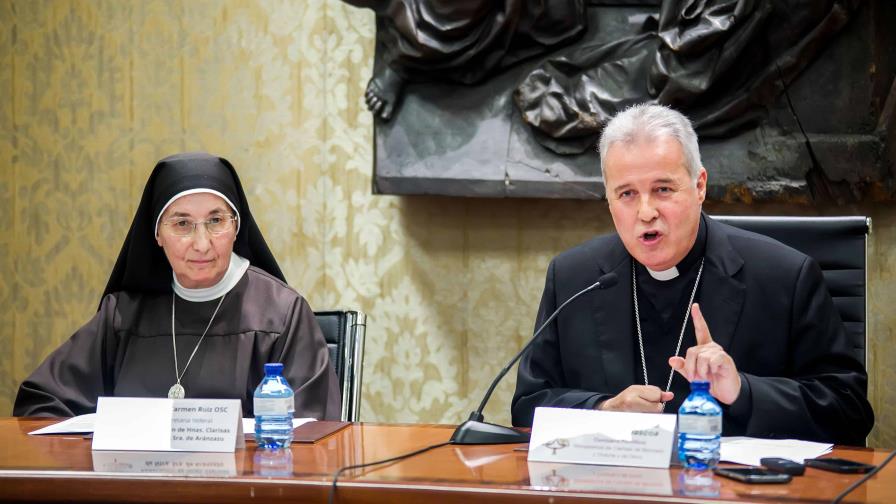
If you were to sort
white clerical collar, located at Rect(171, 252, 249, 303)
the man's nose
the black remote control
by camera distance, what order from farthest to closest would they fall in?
1. white clerical collar, located at Rect(171, 252, 249, 303)
2. the man's nose
3. the black remote control

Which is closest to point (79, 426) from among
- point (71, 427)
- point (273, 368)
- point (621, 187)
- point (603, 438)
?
point (71, 427)

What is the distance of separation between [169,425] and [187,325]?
99 cm

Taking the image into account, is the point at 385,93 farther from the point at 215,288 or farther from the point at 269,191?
the point at 215,288

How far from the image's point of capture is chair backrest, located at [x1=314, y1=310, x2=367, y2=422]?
10.4 feet

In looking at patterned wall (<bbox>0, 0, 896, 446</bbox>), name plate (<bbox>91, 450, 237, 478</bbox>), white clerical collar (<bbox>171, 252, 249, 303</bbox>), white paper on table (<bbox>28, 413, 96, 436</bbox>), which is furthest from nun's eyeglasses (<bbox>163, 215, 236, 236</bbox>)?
patterned wall (<bbox>0, 0, 896, 446</bbox>)

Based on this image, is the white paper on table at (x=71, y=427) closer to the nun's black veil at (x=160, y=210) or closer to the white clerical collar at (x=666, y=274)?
the nun's black veil at (x=160, y=210)

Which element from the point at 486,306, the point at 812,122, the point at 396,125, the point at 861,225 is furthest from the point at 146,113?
the point at 861,225

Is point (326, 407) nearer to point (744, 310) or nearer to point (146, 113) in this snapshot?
point (744, 310)

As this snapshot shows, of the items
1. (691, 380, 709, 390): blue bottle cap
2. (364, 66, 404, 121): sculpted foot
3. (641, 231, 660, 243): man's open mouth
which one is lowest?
(691, 380, 709, 390): blue bottle cap

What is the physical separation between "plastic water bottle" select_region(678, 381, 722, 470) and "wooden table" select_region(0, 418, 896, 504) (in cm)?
6

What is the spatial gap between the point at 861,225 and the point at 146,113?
3217 mm

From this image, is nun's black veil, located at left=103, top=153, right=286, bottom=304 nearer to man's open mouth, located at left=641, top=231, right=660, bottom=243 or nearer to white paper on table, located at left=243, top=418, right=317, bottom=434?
white paper on table, located at left=243, top=418, right=317, bottom=434

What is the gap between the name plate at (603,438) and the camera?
188 cm

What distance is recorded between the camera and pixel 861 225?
2764mm
